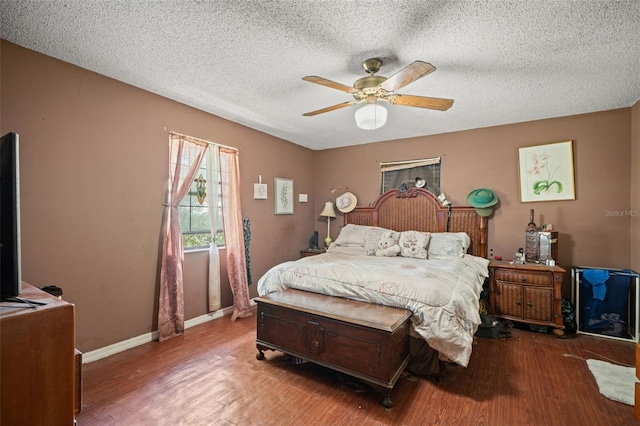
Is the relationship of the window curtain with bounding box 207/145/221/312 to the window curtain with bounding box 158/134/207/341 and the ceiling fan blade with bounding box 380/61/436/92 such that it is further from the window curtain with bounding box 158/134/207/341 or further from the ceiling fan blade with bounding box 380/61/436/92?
the ceiling fan blade with bounding box 380/61/436/92

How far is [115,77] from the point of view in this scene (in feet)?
8.52

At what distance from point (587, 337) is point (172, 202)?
4699 millimetres

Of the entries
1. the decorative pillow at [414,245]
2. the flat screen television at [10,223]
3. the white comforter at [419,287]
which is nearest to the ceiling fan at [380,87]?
the white comforter at [419,287]

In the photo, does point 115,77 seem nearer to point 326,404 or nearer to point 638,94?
point 326,404

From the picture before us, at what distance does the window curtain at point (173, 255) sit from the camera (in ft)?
9.63

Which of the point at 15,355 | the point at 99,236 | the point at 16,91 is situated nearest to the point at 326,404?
the point at 15,355

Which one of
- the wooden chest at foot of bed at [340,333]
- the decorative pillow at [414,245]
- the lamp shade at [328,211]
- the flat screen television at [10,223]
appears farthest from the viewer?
the lamp shade at [328,211]

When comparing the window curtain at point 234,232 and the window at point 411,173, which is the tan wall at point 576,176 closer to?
the window at point 411,173

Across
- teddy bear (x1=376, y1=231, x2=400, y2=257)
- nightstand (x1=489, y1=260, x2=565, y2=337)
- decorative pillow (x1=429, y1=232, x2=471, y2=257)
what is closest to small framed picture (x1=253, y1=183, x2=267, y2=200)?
teddy bear (x1=376, y1=231, x2=400, y2=257)

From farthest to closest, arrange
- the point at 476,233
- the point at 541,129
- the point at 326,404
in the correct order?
the point at 476,233, the point at 541,129, the point at 326,404

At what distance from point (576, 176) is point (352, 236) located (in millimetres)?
2872

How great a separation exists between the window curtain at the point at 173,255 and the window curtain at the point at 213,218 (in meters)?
0.35

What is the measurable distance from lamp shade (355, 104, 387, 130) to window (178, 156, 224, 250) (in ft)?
6.78

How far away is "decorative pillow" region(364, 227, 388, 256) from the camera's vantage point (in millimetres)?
3832
